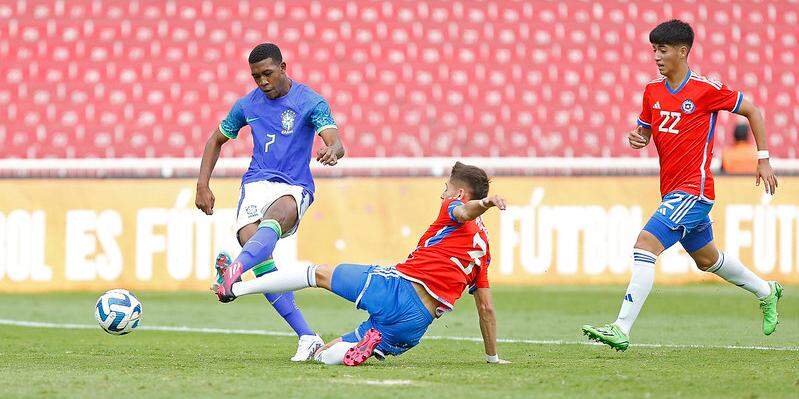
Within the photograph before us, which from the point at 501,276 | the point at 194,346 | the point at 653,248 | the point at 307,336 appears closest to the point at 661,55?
the point at 653,248

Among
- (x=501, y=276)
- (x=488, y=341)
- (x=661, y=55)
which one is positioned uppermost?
(x=661, y=55)

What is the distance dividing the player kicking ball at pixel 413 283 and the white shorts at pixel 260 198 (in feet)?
2.30

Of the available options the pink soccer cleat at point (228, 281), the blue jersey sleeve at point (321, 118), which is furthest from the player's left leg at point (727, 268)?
the pink soccer cleat at point (228, 281)

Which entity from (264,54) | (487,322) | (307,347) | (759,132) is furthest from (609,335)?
(264,54)

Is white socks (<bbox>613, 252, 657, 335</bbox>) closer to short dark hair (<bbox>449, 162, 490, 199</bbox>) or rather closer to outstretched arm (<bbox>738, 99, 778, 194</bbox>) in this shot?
outstretched arm (<bbox>738, 99, 778, 194</bbox>)

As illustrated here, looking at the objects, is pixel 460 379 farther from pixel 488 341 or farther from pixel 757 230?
pixel 757 230

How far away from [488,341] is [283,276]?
1071mm

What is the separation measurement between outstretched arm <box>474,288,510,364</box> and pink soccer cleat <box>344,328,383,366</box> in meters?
0.60

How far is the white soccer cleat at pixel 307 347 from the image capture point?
7445 mm

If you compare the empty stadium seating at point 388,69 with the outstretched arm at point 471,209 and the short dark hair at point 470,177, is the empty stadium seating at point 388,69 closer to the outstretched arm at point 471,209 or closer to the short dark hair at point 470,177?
the short dark hair at point 470,177

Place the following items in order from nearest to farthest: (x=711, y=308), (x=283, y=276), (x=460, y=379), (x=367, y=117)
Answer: (x=460, y=379) → (x=283, y=276) → (x=711, y=308) → (x=367, y=117)

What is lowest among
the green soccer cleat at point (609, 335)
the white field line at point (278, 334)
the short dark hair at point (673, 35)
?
the white field line at point (278, 334)

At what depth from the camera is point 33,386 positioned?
5.69 meters

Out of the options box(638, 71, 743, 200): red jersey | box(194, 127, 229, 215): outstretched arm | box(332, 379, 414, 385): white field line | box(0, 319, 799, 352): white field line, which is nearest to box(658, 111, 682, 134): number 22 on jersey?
box(638, 71, 743, 200): red jersey
